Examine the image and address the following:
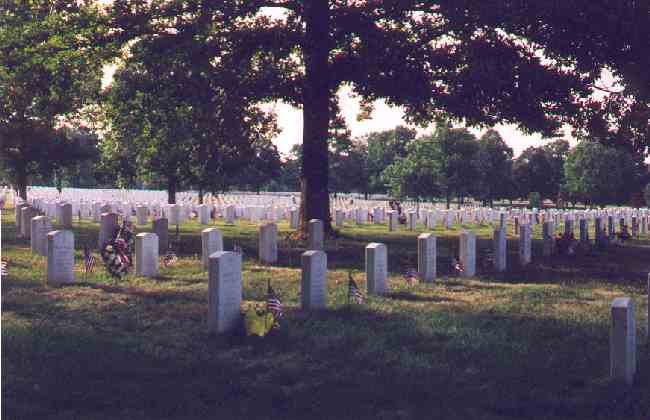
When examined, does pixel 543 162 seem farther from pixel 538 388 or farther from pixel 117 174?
pixel 538 388

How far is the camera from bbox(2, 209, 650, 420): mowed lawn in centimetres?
610

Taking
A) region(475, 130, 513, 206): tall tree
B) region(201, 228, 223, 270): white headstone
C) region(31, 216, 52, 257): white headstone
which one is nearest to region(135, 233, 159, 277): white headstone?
region(201, 228, 223, 270): white headstone

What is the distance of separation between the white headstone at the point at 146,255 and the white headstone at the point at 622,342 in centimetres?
826

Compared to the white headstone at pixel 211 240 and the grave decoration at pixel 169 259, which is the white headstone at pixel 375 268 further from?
the grave decoration at pixel 169 259

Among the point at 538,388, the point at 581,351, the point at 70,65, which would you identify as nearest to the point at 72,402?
the point at 538,388

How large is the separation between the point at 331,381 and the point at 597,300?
6.21 metres

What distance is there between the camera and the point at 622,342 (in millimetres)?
6836

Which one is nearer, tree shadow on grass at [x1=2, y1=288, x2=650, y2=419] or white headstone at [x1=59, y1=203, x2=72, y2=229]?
tree shadow on grass at [x1=2, y1=288, x2=650, y2=419]

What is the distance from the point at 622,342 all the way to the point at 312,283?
4.30 m

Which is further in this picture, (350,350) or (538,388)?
(350,350)

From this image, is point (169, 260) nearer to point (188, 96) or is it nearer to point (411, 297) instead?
point (411, 297)

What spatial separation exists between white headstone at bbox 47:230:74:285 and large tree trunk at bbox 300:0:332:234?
9.19 m

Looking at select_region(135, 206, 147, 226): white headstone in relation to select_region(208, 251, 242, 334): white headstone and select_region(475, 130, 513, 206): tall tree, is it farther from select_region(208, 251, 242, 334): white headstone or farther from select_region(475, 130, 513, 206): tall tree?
select_region(475, 130, 513, 206): tall tree

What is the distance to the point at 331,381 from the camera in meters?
6.80
